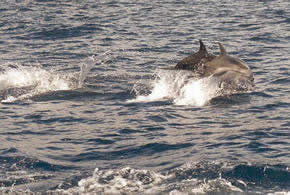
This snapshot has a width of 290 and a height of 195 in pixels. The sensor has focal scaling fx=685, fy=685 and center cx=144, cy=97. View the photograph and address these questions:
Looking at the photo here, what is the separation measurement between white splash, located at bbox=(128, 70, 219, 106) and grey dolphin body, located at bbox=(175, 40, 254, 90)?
8.6 inches

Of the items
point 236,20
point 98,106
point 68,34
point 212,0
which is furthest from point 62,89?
point 212,0

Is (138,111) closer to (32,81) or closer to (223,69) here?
(223,69)

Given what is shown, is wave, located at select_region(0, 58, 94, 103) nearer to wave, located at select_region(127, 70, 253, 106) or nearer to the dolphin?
wave, located at select_region(127, 70, 253, 106)

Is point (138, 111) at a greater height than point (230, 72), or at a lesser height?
lesser

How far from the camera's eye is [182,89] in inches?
699

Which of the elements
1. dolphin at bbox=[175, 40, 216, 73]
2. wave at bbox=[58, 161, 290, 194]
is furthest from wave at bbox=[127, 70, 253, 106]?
wave at bbox=[58, 161, 290, 194]

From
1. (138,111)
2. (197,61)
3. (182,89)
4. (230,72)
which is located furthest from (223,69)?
(138,111)

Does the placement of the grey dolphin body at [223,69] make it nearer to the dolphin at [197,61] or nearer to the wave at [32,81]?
the dolphin at [197,61]

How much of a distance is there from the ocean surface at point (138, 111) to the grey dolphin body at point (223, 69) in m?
0.33

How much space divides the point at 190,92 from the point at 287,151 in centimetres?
514

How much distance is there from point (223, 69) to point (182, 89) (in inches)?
58.5

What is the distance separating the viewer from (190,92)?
57.3 ft

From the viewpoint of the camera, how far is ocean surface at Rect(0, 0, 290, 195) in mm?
11594

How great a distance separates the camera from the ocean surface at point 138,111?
1159 centimetres
